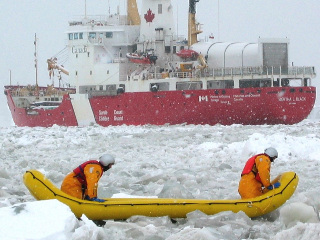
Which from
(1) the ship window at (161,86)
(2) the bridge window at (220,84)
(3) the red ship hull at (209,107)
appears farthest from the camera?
(1) the ship window at (161,86)

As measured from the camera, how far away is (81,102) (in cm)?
3650

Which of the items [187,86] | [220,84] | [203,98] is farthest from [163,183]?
[187,86]

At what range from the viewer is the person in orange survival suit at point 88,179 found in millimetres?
8047

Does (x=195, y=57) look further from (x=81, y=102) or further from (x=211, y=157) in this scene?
(x=211, y=157)

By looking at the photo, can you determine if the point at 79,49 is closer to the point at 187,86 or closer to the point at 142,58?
the point at 142,58

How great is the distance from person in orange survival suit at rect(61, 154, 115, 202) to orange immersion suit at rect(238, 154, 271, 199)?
1.76 meters

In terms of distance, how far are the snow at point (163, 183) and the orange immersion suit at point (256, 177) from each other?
15.7 inches

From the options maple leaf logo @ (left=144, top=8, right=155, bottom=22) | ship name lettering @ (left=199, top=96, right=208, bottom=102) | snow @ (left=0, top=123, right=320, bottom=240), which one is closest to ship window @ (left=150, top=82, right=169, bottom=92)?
ship name lettering @ (left=199, top=96, right=208, bottom=102)

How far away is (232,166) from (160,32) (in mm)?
22538

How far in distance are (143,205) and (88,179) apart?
2.41ft

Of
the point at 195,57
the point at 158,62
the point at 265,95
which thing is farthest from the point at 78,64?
the point at 265,95

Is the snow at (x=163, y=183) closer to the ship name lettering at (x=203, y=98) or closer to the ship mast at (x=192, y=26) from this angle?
the ship name lettering at (x=203, y=98)

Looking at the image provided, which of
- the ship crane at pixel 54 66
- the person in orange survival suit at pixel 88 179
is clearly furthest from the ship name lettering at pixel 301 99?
the person in orange survival suit at pixel 88 179

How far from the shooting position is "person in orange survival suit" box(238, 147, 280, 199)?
845 centimetres
